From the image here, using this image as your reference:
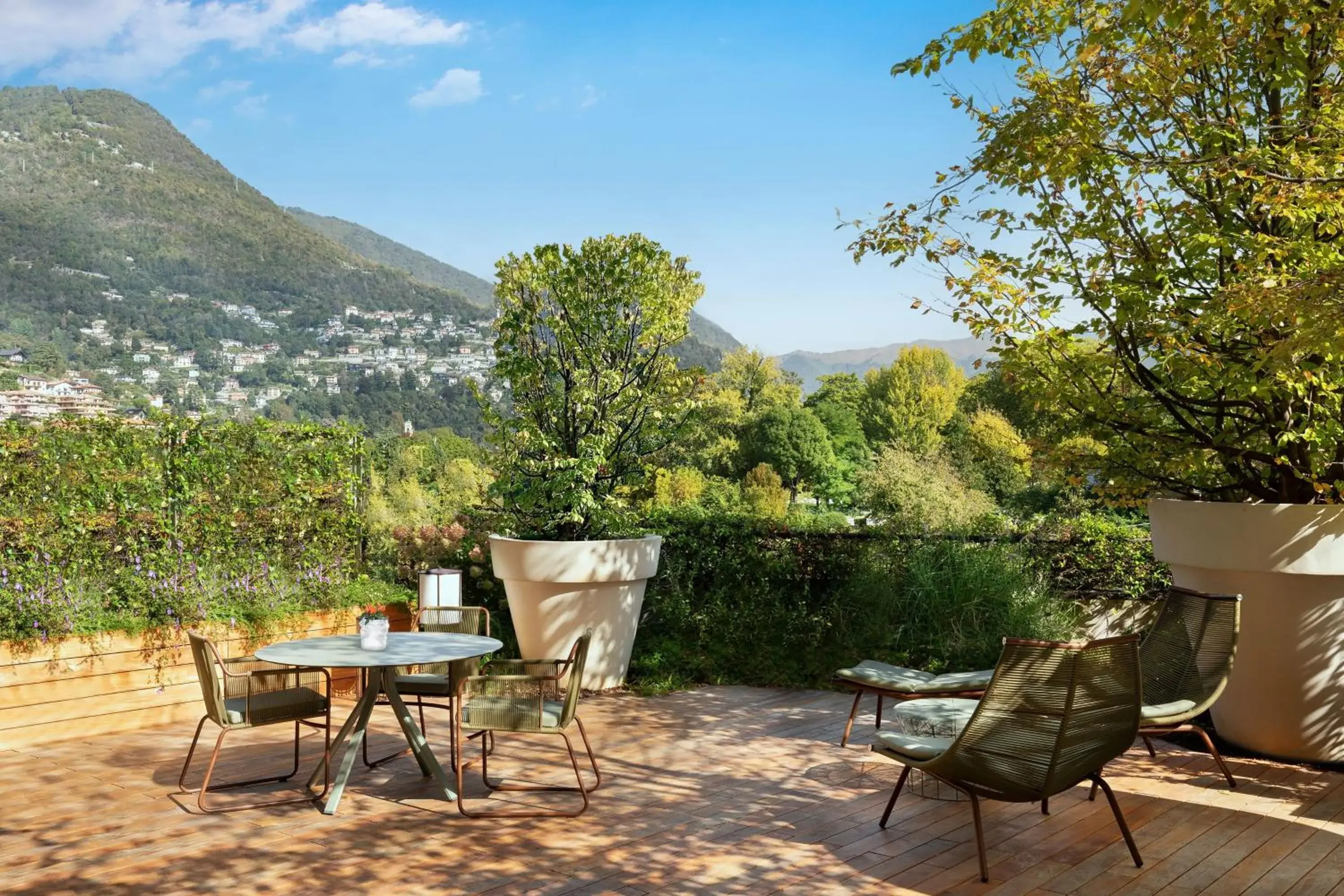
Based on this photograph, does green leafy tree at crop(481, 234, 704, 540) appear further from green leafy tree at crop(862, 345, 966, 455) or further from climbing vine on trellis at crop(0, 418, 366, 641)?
green leafy tree at crop(862, 345, 966, 455)


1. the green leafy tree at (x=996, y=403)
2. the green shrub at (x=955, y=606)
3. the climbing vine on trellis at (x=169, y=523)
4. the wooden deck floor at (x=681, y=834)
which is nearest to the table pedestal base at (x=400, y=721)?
the wooden deck floor at (x=681, y=834)

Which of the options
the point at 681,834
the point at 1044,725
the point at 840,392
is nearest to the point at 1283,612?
the point at 1044,725

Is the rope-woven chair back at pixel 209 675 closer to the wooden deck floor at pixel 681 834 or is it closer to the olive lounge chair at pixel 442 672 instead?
the wooden deck floor at pixel 681 834

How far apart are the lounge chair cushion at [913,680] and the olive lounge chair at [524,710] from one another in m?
1.47

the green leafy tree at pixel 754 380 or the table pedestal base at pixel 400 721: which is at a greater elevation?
the green leafy tree at pixel 754 380

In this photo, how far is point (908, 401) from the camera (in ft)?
195

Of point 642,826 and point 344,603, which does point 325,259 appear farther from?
point 642,826

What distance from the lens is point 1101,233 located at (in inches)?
200

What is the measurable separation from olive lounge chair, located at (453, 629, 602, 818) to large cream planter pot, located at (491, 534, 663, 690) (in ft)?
5.95

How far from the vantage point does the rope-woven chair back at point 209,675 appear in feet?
13.8

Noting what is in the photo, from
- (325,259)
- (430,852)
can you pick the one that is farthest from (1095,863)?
(325,259)

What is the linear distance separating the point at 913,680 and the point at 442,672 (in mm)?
2479

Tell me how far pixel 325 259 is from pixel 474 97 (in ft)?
38.7

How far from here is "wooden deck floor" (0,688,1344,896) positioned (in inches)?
134
